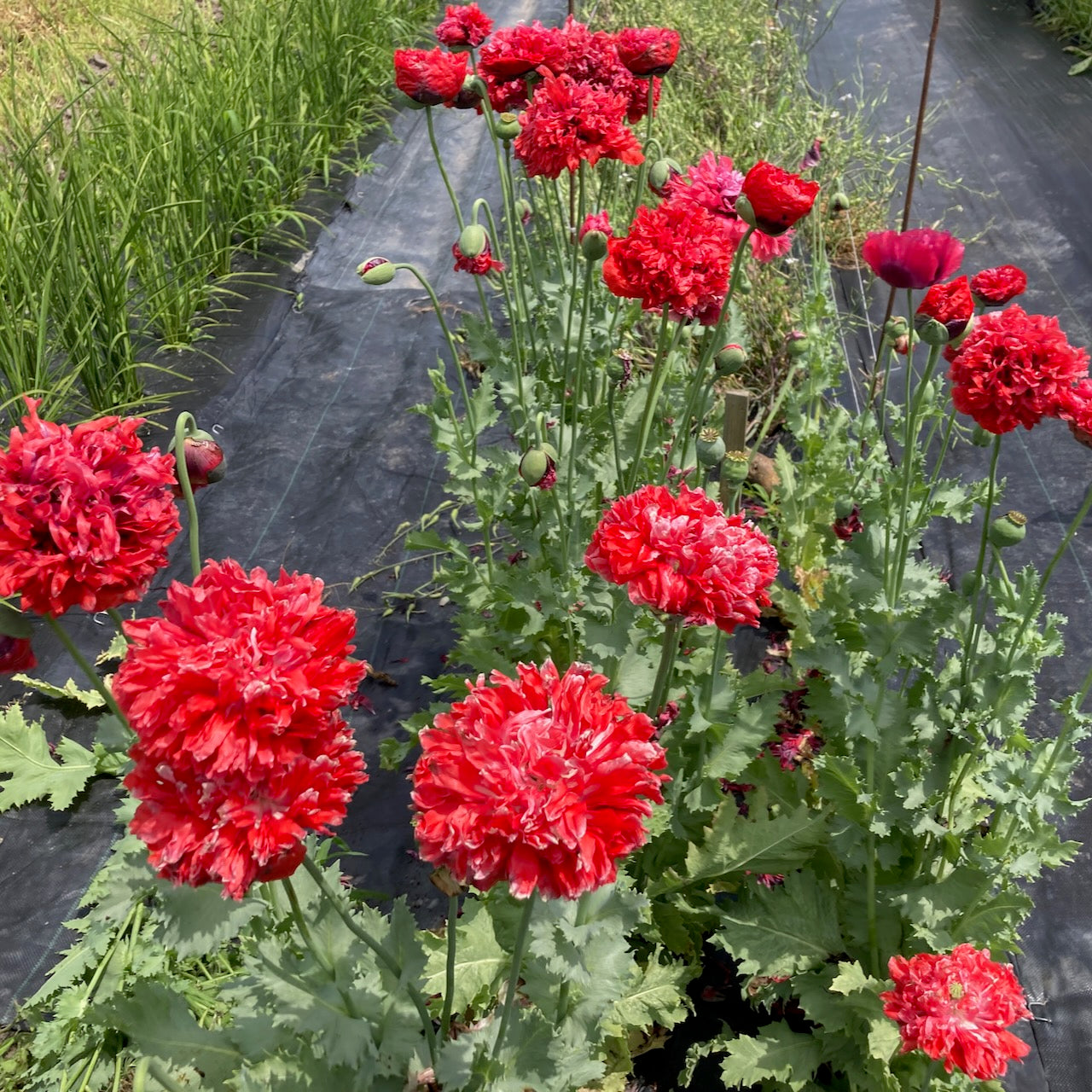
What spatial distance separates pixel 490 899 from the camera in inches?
60.8

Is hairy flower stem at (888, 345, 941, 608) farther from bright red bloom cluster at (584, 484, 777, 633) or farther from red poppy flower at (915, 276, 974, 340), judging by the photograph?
bright red bloom cluster at (584, 484, 777, 633)

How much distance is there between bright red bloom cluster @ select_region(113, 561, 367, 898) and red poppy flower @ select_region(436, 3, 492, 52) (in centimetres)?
165

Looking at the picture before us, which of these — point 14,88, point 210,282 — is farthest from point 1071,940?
point 14,88

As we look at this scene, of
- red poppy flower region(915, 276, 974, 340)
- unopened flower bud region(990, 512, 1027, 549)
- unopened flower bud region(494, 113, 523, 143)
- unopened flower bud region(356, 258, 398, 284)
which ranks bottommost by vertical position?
unopened flower bud region(990, 512, 1027, 549)

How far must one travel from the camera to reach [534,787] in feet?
2.71

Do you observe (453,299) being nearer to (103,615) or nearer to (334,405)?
(334,405)

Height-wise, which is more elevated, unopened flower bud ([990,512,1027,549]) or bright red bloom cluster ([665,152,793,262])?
bright red bloom cluster ([665,152,793,262])

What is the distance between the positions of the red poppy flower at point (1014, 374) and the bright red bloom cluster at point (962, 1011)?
0.76 metres

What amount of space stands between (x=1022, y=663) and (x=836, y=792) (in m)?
0.37

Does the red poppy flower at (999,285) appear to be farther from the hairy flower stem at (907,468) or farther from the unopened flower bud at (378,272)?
the unopened flower bud at (378,272)

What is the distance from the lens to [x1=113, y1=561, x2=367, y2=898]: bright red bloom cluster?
792 millimetres

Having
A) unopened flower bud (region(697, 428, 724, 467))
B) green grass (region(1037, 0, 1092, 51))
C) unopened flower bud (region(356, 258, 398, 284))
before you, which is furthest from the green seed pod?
green grass (region(1037, 0, 1092, 51))

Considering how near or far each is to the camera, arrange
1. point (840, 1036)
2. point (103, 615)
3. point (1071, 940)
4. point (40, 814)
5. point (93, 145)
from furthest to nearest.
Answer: point (93, 145) → point (103, 615) → point (40, 814) → point (1071, 940) → point (840, 1036)

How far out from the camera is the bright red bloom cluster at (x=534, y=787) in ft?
2.66
